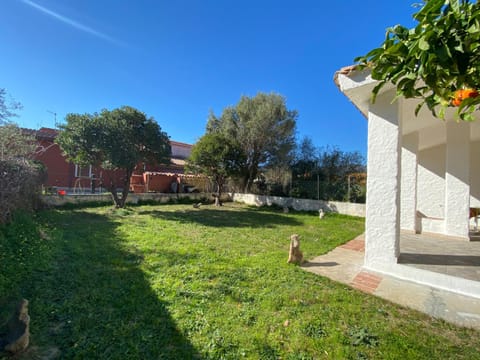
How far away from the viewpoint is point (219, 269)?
4145mm

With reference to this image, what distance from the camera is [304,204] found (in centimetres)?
1327

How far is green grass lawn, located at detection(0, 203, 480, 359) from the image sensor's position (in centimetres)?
220

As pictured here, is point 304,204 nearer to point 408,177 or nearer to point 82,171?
point 408,177

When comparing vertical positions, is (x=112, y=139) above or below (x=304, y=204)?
above

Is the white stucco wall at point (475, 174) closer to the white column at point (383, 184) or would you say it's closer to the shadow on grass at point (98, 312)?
the white column at point (383, 184)

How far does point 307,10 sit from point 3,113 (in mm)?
10975

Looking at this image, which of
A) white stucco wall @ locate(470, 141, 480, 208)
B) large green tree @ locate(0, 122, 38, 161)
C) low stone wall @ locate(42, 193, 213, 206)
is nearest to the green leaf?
large green tree @ locate(0, 122, 38, 161)

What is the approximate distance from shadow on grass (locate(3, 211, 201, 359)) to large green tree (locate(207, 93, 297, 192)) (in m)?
10.9

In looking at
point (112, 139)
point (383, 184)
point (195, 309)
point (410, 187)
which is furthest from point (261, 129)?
point (195, 309)

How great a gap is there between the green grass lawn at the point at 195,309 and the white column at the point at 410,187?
4.40 m

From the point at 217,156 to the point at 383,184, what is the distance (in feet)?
32.8

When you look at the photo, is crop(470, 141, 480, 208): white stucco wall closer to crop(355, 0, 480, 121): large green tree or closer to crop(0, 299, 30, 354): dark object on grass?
crop(355, 0, 480, 121): large green tree

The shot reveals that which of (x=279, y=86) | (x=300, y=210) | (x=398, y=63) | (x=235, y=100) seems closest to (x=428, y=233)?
(x=300, y=210)

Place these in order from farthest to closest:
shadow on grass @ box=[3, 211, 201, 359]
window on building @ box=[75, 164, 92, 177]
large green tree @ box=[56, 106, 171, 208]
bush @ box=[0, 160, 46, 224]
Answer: window on building @ box=[75, 164, 92, 177], large green tree @ box=[56, 106, 171, 208], bush @ box=[0, 160, 46, 224], shadow on grass @ box=[3, 211, 201, 359]
